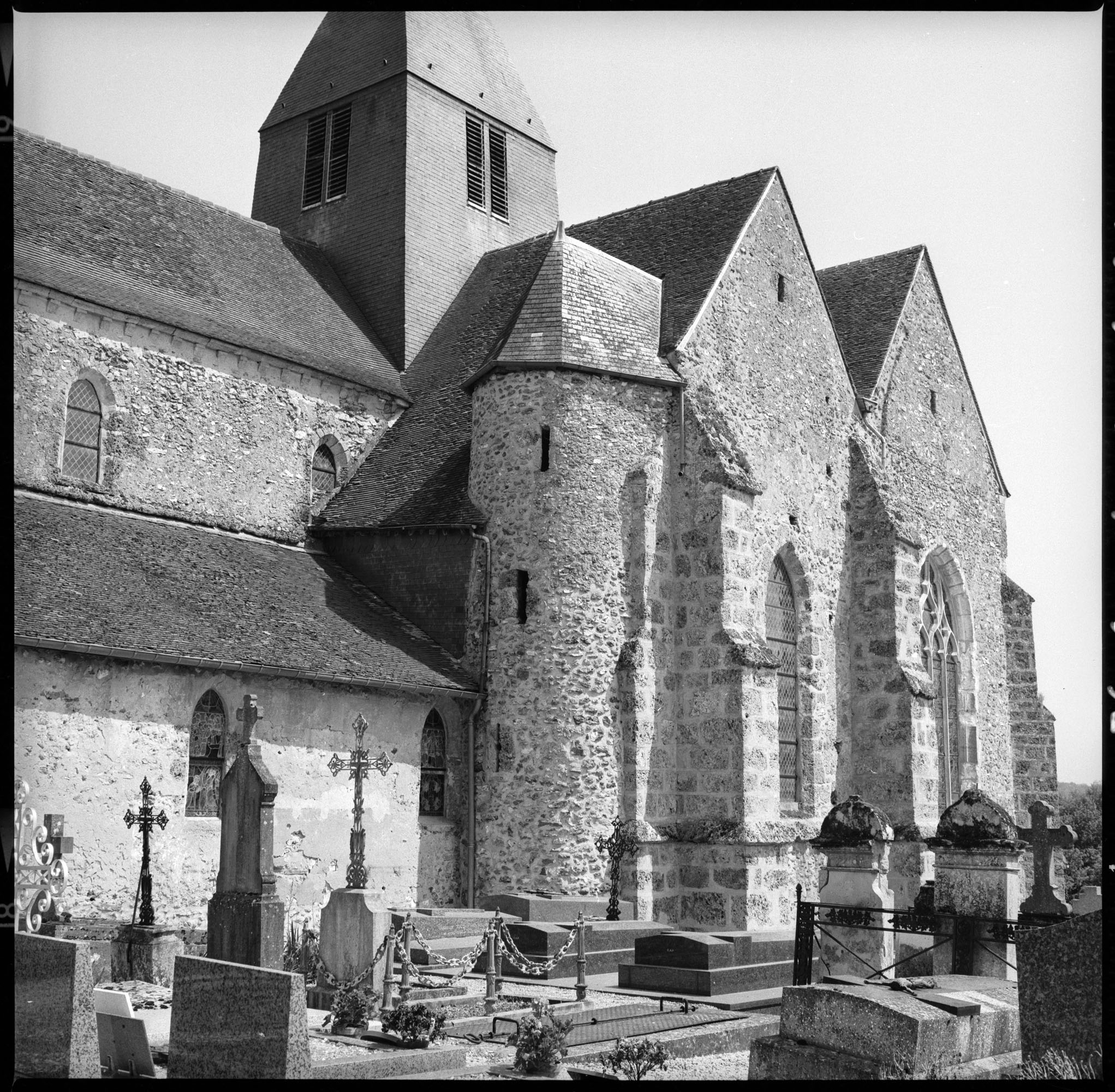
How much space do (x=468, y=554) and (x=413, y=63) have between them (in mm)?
13084

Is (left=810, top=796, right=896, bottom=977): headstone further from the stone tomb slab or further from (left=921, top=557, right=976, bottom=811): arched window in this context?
(left=921, top=557, right=976, bottom=811): arched window

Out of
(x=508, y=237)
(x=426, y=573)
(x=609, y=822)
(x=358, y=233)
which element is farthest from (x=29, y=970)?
(x=508, y=237)

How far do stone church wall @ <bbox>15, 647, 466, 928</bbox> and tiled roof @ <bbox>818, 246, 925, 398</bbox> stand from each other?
12621 mm

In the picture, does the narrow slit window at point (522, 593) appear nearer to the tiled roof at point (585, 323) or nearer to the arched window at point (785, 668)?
the tiled roof at point (585, 323)

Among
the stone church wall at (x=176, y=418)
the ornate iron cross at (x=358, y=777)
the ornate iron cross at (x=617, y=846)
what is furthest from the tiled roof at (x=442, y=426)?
the ornate iron cross at (x=617, y=846)

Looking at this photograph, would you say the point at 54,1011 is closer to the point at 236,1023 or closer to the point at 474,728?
the point at 236,1023

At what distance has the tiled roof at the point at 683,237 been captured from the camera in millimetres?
23469

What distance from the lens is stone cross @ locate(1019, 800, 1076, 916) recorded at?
12.4 metres

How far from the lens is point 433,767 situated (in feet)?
68.5

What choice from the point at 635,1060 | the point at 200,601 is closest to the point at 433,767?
the point at 200,601

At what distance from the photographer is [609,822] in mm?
20438

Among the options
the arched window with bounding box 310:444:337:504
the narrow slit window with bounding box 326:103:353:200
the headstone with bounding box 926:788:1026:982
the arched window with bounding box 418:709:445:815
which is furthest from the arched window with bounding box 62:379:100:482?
the headstone with bounding box 926:788:1026:982

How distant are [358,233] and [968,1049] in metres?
23.0

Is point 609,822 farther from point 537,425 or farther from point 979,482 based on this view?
point 979,482
